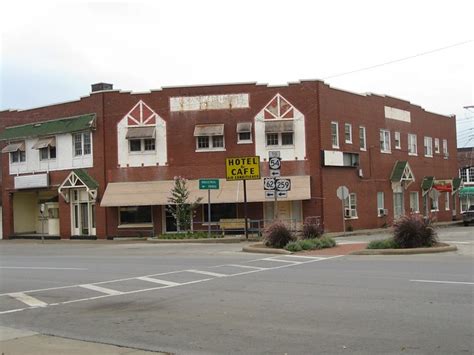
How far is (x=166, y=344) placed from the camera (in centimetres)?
757

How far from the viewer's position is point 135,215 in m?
35.2

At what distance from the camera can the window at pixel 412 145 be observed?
43.4 meters

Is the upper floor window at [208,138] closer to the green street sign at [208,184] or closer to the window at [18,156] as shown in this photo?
the green street sign at [208,184]

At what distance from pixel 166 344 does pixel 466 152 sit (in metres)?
75.0

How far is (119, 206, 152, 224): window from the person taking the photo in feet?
115

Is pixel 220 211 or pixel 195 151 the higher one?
pixel 195 151

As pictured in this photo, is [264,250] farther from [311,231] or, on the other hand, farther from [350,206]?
[350,206]

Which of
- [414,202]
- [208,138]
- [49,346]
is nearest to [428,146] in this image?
[414,202]

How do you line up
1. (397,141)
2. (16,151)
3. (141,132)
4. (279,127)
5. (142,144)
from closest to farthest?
(279,127) → (141,132) → (142,144) → (16,151) → (397,141)

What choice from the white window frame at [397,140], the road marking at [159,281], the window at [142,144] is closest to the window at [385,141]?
the white window frame at [397,140]

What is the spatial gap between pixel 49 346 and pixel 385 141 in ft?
118

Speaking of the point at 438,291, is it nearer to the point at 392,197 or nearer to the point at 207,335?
the point at 207,335

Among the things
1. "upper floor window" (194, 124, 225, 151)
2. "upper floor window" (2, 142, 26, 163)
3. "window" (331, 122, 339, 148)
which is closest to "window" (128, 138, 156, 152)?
"upper floor window" (194, 124, 225, 151)

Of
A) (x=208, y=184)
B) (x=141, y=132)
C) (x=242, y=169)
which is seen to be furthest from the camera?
(x=141, y=132)
